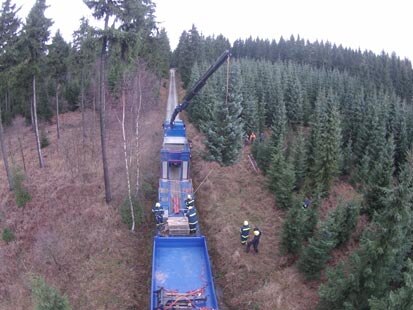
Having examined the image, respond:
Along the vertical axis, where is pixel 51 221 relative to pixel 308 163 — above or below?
below

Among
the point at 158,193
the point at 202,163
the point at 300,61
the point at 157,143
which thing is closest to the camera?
the point at 158,193

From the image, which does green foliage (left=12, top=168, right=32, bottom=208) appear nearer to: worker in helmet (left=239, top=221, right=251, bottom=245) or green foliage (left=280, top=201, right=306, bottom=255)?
worker in helmet (left=239, top=221, right=251, bottom=245)

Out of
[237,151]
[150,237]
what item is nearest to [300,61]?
[237,151]

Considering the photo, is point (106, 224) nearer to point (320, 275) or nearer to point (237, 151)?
point (237, 151)

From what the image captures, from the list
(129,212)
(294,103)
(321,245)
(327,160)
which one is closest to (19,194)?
(129,212)

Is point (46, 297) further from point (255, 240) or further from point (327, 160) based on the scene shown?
point (327, 160)

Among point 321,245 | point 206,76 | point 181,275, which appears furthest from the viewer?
point 206,76

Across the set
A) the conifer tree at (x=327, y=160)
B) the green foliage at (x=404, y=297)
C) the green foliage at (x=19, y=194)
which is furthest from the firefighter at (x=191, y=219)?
the green foliage at (x=19, y=194)

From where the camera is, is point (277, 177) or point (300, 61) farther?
point (300, 61)
